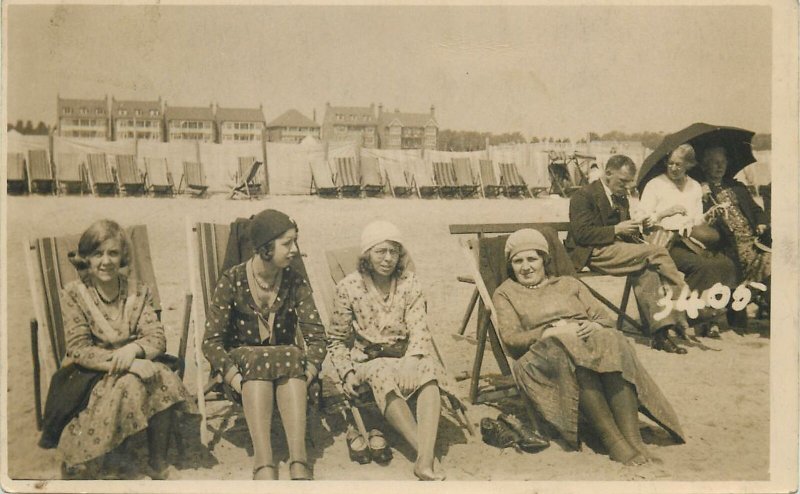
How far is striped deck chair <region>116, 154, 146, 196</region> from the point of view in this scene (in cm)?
520

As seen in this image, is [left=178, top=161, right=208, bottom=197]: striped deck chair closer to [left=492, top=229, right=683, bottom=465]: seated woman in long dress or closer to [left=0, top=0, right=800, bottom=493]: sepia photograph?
[left=0, top=0, right=800, bottom=493]: sepia photograph

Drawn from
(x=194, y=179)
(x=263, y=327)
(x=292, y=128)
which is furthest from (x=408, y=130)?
(x=263, y=327)

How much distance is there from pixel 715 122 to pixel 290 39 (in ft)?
10.2

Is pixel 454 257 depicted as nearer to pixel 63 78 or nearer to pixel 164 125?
pixel 164 125

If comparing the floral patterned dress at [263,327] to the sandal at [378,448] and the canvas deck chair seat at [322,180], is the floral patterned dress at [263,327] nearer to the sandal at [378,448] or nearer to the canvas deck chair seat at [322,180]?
the sandal at [378,448]

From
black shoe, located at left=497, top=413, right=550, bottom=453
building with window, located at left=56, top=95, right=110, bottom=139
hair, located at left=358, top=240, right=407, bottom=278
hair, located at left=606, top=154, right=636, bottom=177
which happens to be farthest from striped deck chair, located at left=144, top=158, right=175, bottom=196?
hair, located at left=606, top=154, right=636, bottom=177

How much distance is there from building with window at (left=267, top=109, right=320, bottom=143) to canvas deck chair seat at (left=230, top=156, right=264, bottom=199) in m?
0.22

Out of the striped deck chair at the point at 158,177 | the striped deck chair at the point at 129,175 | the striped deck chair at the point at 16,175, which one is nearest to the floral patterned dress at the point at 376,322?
the striped deck chair at the point at 158,177

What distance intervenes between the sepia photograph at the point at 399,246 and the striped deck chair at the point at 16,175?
0.02 metres

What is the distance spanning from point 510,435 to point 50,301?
2.98 meters

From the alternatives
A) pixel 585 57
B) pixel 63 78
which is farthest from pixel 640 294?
pixel 63 78

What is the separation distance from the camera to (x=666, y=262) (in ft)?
17.1

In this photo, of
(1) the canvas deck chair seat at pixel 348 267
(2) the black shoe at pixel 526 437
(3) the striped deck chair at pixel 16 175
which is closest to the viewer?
(2) the black shoe at pixel 526 437

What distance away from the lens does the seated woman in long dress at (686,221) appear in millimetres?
5242
